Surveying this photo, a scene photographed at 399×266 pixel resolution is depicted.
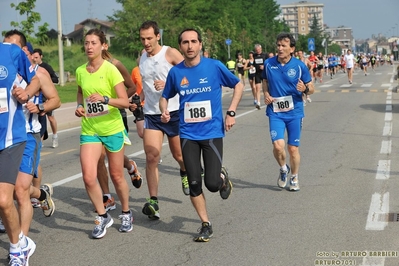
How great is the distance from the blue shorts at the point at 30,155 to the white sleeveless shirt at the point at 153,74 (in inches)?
60.1

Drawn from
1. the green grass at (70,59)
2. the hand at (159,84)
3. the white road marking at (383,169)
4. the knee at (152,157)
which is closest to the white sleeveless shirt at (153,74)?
the hand at (159,84)

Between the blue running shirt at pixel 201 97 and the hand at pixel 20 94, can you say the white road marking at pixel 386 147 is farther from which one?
the hand at pixel 20 94

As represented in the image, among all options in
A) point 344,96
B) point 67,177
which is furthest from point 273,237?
point 344,96

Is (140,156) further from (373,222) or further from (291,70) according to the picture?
(373,222)

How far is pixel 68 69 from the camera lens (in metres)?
55.1

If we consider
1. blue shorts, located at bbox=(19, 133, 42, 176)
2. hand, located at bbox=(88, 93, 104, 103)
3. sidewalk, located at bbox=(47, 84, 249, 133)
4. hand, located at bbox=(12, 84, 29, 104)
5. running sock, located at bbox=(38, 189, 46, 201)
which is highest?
hand, located at bbox=(12, 84, 29, 104)

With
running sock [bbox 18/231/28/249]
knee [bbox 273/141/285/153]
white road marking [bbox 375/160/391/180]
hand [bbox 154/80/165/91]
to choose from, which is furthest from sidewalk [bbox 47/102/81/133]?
running sock [bbox 18/231/28/249]

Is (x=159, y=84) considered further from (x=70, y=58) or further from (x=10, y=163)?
(x=70, y=58)

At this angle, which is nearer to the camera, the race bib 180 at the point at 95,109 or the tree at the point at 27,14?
the race bib 180 at the point at 95,109

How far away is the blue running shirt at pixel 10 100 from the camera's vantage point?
5.55m

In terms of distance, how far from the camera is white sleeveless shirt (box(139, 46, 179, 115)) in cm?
773

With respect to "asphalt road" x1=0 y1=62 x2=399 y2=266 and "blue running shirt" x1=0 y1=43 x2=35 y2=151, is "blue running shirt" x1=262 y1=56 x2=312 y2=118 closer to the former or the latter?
"asphalt road" x1=0 y1=62 x2=399 y2=266

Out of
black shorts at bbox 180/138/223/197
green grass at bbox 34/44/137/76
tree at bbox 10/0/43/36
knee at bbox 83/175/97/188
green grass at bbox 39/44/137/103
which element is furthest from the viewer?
green grass at bbox 34/44/137/76

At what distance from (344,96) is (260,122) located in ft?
34.5
